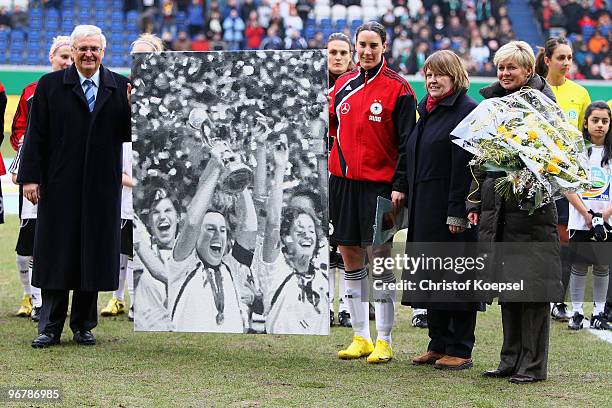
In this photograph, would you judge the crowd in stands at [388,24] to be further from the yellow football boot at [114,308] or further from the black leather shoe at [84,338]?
the black leather shoe at [84,338]

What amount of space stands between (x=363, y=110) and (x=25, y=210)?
307 cm

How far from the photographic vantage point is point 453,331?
660cm

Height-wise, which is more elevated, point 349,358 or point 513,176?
point 513,176

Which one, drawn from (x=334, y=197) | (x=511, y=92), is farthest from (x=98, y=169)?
(x=511, y=92)

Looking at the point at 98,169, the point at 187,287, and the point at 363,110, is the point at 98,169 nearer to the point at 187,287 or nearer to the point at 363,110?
the point at 187,287

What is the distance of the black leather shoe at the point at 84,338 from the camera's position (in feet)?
23.6

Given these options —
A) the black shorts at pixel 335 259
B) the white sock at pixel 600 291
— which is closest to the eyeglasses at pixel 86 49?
the black shorts at pixel 335 259

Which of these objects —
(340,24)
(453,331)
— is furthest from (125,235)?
(340,24)

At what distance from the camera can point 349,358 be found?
6.82m

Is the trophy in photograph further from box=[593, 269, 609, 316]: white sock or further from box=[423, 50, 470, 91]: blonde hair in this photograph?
box=[593, 269, 609, 316]: white sock

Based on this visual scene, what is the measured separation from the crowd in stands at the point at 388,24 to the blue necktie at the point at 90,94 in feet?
59.6

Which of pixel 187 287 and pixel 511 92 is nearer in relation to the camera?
pixel 511 92

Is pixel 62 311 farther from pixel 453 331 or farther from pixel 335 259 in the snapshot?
pixel 453 331

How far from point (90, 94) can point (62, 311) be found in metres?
1.47
